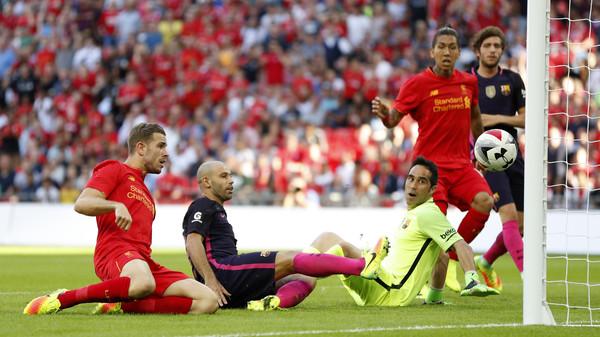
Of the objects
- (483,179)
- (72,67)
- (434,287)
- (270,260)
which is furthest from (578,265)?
(72,67)

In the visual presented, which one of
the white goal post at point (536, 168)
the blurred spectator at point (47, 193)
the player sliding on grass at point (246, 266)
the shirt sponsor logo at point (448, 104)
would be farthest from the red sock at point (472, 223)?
the blurred spectator at point (47, 193)

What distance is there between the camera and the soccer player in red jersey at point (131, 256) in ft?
25.0

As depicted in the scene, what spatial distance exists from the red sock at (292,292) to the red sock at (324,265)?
0.69 ft

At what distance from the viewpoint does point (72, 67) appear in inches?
990

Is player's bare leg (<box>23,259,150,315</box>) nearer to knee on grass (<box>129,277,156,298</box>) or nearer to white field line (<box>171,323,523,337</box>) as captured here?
knee on grass (<box>129,277,156,298</box>)

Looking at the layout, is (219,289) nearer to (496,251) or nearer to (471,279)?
(471,279)

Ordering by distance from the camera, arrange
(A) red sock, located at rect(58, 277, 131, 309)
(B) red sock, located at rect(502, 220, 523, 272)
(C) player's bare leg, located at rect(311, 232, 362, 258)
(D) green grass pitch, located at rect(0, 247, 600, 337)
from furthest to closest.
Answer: (B) red sock, located at rect(502, 220, 523, 272)
(C) player's bare leg, located at rect(311, 232, 362, 258)
(A) red sock, located at rect(58, 277, 131, 309)
(D) green grass pitch, located at rect(0, 247, 600, 337)

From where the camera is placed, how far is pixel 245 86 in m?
23.1

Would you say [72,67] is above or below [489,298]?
above

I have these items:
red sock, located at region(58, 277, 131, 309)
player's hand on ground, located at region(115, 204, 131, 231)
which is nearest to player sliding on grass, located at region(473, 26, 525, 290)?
red sock, located at region(58, 277, 131, 309)

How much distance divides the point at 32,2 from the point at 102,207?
2057 centimetres

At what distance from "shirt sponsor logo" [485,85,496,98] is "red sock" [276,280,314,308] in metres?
3.28

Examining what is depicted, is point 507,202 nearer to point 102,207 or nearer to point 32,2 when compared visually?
point 102,207

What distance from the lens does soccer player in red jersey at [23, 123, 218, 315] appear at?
762 centimetres
